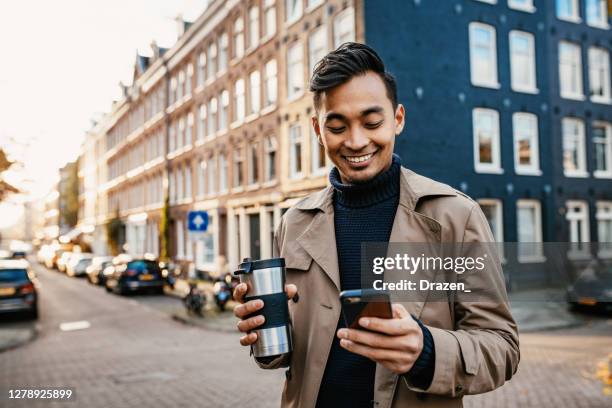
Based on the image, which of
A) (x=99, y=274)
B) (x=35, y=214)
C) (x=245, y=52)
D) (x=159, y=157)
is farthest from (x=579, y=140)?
(x=35, y=214)

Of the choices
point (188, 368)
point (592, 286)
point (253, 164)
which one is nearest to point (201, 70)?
point (253, 164)

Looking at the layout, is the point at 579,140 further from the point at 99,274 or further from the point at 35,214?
the point at 35,214

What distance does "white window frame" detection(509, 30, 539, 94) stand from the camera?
20266mm

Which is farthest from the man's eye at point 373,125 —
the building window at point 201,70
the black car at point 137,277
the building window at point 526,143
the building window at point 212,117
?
the building window at point 201,70

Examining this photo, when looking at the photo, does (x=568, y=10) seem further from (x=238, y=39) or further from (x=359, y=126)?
(x=359, y=126)

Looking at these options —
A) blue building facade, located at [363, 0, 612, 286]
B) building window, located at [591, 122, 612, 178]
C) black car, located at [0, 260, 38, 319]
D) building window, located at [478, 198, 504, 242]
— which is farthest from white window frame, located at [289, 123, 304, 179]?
building window, located at [591, 122, 612, 178]

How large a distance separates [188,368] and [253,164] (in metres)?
15.8

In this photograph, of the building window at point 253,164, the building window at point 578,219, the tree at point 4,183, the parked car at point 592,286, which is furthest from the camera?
the building window at point 253,164

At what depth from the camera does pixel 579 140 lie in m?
21.9

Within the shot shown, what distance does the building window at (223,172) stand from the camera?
26.5 m

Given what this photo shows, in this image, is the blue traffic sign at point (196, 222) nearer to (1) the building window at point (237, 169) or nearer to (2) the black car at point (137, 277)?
(2) the black car at point (137, 277)

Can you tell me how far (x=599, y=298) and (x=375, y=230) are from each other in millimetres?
2371

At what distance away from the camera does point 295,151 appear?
20.6 m

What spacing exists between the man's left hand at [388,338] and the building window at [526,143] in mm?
20478
